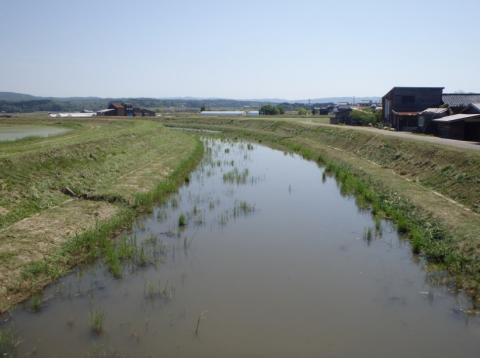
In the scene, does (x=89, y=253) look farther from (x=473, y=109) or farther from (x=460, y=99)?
(x=460, y=99)

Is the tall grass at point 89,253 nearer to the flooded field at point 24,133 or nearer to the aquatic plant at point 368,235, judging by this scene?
the aquatic plant at point 368,235

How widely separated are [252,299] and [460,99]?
38.7 meters

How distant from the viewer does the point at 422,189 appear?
1670cm

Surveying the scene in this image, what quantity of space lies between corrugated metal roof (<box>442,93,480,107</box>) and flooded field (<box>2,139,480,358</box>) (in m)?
29.6

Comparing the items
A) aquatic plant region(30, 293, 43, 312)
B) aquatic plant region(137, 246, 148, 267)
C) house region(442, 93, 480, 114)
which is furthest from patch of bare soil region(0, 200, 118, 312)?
house region(442, 93, 480, 114)

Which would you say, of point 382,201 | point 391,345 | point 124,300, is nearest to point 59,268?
point 124,300

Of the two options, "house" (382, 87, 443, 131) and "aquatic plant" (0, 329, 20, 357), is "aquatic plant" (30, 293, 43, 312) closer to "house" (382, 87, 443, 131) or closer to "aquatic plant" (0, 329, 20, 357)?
"aquatic plant" (0, 329, 20, 357)

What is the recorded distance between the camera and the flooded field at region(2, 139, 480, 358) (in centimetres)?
685

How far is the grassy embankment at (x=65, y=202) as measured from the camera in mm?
9508

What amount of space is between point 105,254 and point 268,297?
4.70 metres

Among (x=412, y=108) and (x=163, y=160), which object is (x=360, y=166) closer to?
(x=163, y=160)

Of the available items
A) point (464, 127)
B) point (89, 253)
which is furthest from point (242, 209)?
point (464, 127)

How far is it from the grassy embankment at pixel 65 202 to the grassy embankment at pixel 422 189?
8716mm

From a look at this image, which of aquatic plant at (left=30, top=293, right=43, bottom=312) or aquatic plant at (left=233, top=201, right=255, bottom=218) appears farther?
aquatic plant at (left=233, top=201, right=255, bottom=218)
